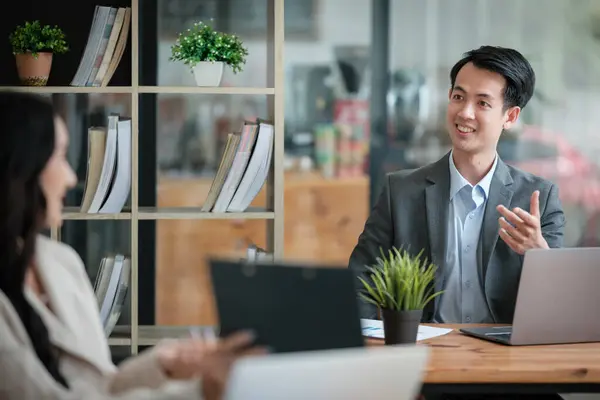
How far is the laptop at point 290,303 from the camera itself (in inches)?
67.6

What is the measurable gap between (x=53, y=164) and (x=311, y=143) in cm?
323

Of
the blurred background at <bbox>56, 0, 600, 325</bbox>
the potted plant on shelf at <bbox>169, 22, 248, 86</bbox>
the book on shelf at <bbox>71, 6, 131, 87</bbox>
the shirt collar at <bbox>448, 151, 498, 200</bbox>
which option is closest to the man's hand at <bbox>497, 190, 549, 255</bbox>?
the shirt collar at <bbox>448, 151, 498, 200</bbox>

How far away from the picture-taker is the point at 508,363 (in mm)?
2342

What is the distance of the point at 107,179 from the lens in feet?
12.6

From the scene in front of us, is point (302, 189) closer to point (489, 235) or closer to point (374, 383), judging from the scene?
point (489, 235)

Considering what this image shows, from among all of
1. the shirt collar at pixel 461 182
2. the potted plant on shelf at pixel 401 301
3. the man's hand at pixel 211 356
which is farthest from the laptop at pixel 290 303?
the shirt collar at pixel 461 182

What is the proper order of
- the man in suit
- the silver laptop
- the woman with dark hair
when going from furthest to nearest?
the man in suit
the woman with dark hair
the silver laptop

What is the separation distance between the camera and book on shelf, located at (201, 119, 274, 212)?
12.7ft

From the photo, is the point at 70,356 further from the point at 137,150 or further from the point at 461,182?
the point at 137,150

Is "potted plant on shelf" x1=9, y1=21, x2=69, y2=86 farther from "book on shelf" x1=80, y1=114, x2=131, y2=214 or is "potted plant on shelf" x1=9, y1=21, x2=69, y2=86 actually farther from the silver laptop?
the silver laptop

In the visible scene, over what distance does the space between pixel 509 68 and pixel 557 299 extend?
1.07 m

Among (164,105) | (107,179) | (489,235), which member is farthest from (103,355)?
(164,105)

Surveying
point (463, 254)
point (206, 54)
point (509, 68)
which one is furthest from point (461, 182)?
point (206, 54)

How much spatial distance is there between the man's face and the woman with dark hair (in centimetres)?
165
